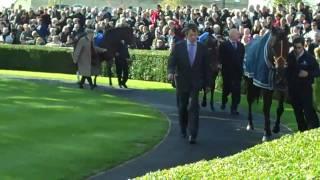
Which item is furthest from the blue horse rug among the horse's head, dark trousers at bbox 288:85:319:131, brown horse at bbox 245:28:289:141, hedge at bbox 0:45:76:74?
hedge at bbox 0:45:76:74

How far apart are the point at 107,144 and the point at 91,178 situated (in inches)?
97.4

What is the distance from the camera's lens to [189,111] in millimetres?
12805

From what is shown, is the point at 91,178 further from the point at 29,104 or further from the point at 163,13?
the point at 163,13

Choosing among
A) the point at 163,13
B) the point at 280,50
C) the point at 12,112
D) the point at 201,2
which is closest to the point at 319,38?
the point at 280,50

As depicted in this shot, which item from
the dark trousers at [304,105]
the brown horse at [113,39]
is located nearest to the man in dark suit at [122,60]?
the brown horse at [113,39]

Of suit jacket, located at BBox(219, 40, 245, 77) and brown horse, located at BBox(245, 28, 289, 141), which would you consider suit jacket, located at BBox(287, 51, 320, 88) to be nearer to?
brown horse, located at BBox(245, 28, 289, 141)

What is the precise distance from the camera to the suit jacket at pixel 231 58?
55.3ft

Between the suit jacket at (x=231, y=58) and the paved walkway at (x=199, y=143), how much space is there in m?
0.92

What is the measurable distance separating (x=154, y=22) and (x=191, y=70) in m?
17.5

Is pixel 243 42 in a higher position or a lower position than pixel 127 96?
higher

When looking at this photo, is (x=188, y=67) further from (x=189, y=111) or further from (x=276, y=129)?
(x=276, y=129)

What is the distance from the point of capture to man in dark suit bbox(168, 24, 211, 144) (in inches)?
500

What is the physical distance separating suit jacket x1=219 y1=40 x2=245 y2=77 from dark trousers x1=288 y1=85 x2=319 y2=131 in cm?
342

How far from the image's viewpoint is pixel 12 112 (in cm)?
1538
